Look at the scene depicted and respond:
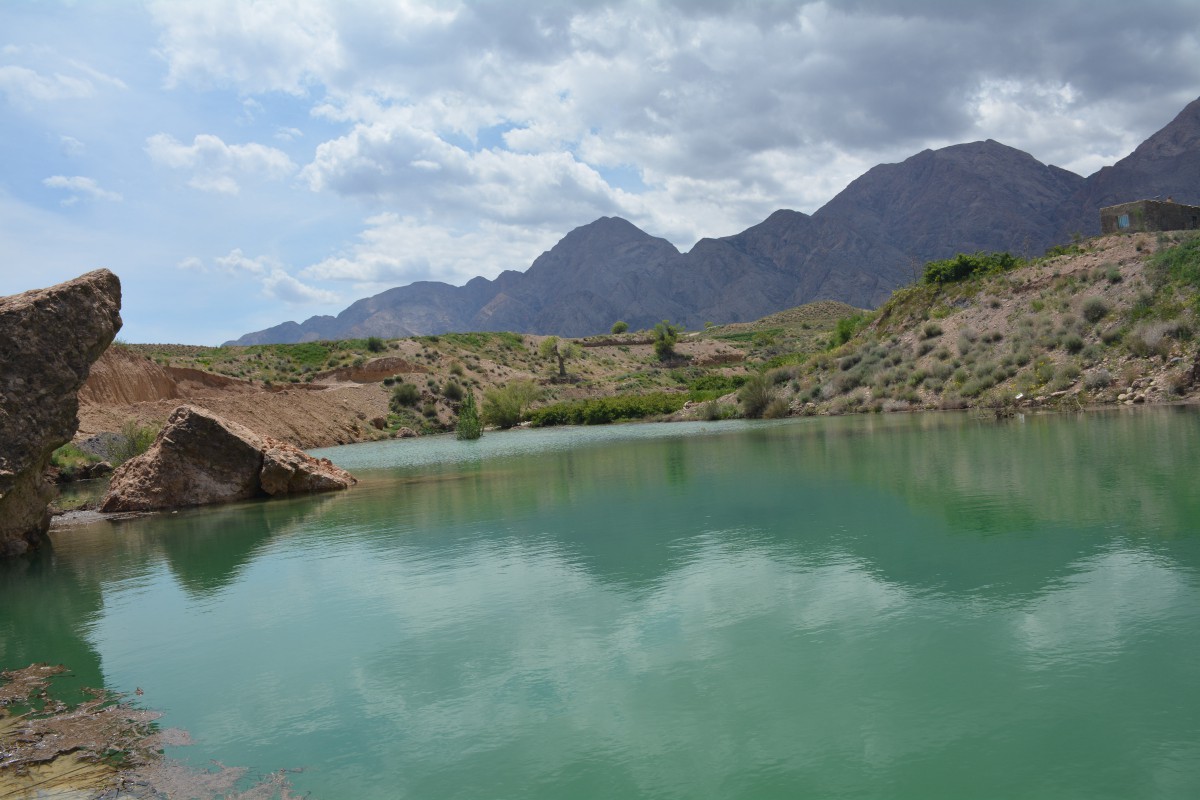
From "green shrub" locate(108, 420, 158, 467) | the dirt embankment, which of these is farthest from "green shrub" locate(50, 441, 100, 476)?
the dirt embankment

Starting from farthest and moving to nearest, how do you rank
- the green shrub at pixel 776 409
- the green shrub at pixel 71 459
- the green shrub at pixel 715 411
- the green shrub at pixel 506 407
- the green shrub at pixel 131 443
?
the green shrub at pixel 506 407 → the green shrub at pixel 715 411 → the green shrub at pixel 776 409 → the green shrub at pixel 131 443 → the green shrub at pixel 71 459

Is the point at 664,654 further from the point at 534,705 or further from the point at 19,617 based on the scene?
the point at 19,617

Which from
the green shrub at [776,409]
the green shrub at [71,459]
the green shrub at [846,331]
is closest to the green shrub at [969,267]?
the green shrub at [846,331]

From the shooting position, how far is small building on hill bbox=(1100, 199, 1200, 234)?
5834 cm

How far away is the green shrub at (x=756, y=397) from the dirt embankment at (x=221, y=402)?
2935cm

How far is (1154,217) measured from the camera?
2306 inches

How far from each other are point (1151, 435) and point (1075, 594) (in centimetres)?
1634

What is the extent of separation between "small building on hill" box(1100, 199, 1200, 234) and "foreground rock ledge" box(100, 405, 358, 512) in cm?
5768

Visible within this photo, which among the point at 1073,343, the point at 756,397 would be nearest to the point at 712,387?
the point at 756,397

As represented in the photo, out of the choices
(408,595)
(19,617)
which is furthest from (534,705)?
(19,617)

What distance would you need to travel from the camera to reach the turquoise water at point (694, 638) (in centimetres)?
599

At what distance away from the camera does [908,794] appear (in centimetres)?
536

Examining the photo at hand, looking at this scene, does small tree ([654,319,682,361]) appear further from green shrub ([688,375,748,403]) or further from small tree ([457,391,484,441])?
small tree ([457,391,484,441])

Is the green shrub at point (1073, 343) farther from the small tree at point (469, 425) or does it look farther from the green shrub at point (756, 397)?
the small tree at point (469, 425)
